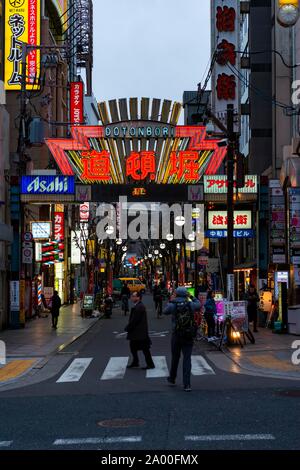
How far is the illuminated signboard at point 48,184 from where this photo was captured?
1251 inches

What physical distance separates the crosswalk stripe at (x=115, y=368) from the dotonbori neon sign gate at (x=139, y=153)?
15854 mm

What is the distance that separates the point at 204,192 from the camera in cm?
3234

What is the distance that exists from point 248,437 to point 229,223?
14.0 meters

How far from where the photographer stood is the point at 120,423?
997cm

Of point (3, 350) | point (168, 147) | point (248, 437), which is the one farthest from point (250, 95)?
point (248, 437)

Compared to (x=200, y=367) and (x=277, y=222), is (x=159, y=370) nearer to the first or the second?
(x=200, y=367)

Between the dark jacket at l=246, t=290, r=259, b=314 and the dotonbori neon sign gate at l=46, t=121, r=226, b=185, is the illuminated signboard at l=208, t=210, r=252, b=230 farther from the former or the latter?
the dark jacket at l=246, t=290, r=259, b=314

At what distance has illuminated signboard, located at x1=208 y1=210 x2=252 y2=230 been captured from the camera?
33.8 m

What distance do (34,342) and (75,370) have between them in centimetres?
818

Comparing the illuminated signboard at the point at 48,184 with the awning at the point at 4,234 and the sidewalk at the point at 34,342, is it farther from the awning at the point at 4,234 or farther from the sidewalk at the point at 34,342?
the sidewalk at the point at 34,342

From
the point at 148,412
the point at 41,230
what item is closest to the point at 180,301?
the point at 148,412

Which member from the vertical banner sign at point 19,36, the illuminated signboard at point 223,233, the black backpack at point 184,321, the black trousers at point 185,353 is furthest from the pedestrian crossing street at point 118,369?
the vertical banner sign at point 19,36

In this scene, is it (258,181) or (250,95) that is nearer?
(258,181)
